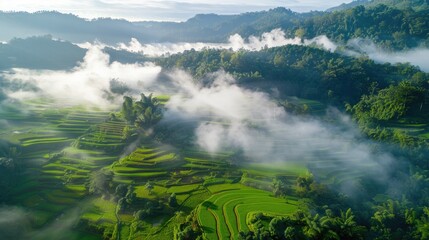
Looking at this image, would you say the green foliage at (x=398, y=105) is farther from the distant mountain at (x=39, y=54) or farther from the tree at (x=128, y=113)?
the distant mountain at (x=39, y=54)

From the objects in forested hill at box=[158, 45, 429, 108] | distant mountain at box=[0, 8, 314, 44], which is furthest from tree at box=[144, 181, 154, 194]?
distant mountain at box=[0, 8, 314, 44]

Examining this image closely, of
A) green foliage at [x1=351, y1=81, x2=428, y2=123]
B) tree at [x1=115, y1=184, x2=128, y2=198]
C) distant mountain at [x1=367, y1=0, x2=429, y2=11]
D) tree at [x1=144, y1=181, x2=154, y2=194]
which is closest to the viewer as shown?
tree at [x1=115, y1=184, x2=128, y2=198]

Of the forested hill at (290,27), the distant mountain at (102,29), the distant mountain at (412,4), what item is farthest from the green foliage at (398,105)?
the distant mountain at (102,29)

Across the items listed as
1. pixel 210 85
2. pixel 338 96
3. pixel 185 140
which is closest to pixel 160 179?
pixel 185 140

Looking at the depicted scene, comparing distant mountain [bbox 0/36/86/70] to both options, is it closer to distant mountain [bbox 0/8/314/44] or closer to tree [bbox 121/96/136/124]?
distant mountain [bbox 0/8/314/44]

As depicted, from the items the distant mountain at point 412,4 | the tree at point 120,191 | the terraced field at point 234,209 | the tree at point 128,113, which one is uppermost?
the distant mountain at point 412,4

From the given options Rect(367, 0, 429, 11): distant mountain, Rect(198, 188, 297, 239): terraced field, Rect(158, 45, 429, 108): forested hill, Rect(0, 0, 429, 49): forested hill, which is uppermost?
Rect(367, 0, 429, 11): distant mountain

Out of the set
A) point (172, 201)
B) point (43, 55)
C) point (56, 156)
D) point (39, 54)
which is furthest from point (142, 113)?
point (39, 54)

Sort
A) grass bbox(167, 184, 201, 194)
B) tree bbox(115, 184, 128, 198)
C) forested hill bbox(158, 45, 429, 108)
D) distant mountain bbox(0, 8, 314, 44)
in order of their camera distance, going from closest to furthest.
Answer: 1. tree bbox(115, 184, 128, 198)
2. grass bbox(167, 184, 201, 194)
3. forested hill bbox(158, 45, 429, 108)
4. distant mountain bbox(0, 8, 314, 44)
